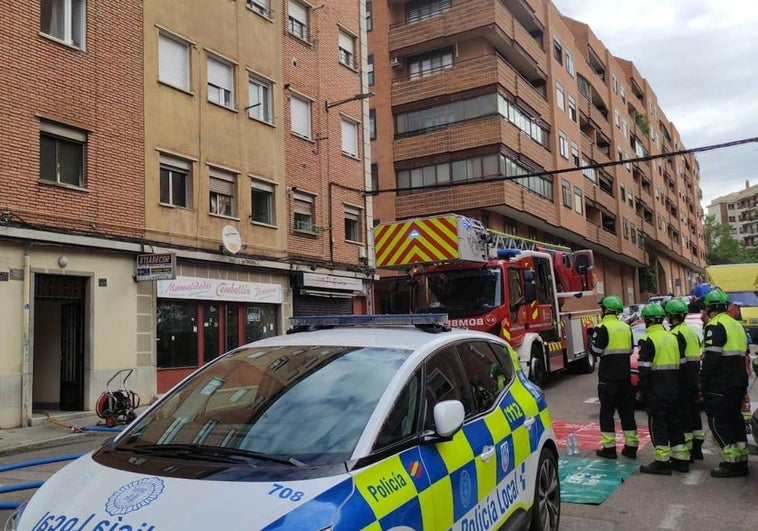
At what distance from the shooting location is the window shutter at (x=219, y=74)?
55.9 feet

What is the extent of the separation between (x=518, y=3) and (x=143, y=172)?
2434 centimetres

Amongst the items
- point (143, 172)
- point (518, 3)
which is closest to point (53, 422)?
point (143, 172)

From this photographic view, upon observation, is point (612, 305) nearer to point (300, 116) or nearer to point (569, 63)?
point (300, 116)

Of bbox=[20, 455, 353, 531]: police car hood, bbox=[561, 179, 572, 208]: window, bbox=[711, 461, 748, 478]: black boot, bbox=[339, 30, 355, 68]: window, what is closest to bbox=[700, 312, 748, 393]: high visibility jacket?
bbox=[711, 461, 748, 478]: black boot

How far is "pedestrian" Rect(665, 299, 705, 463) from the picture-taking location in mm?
7184

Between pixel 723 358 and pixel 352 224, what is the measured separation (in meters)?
16.5

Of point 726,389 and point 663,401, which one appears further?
point 663,401

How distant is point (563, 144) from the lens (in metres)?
36.0

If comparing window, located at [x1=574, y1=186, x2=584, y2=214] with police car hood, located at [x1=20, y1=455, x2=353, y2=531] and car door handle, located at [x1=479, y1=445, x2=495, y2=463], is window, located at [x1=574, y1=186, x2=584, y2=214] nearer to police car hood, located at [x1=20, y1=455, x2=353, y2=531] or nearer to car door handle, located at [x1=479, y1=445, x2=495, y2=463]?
car door handle, located at [x1=479, y1=445, x2=495, y2=463]

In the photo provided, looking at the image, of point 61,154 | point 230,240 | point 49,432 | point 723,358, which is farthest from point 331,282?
point 723,358

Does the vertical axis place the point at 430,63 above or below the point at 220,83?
above

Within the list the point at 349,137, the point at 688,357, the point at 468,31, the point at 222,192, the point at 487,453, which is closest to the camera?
the point at 487,453

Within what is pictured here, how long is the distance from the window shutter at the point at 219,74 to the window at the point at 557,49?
23.7m

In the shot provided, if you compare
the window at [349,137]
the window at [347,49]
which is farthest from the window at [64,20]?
the window at [347,49]
